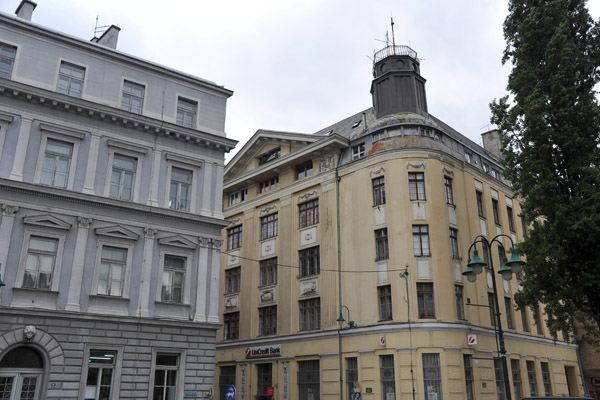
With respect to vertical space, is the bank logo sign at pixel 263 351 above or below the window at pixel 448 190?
below

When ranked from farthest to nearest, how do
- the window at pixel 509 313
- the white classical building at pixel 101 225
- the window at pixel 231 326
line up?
the window at pixel 231 326 → the window at pixel 509 313 → the white classical building at pixel 101 225

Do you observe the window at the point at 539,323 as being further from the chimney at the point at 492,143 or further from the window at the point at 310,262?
the window at the point at 310,262

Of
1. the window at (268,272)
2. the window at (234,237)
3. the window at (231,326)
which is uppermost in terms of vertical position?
the window at (234,237)

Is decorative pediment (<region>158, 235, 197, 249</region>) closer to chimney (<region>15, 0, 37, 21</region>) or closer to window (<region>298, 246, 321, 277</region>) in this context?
window (<region>298, 246, 321, 277</region>)

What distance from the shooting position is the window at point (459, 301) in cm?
2914

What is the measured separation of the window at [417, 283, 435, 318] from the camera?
92.3ft

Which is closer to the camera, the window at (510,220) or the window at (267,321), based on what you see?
the window at (267,321)

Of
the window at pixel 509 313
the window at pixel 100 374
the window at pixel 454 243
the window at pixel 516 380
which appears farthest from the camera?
the window at pixel 509 313

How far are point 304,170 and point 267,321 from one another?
10.7 meters

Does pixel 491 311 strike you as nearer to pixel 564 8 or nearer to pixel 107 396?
pixel 564 8

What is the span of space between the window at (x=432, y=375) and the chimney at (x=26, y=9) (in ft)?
83.8

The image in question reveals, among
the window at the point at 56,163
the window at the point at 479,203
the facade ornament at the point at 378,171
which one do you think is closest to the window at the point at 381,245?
the facade ornament at the point at 378,171

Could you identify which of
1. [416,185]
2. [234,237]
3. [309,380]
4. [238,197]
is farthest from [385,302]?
[238,197]

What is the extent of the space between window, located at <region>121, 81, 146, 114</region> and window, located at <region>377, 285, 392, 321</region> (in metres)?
16.1
